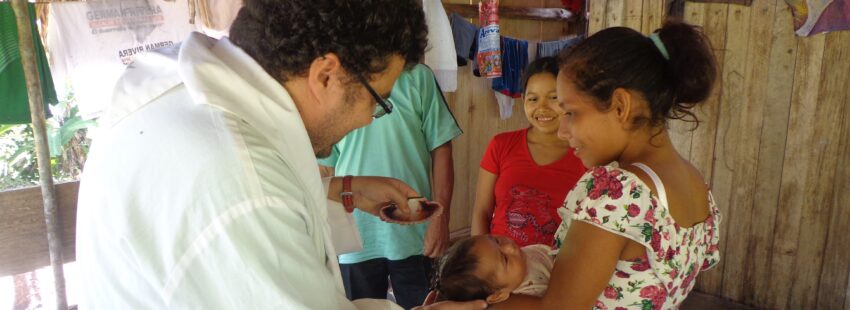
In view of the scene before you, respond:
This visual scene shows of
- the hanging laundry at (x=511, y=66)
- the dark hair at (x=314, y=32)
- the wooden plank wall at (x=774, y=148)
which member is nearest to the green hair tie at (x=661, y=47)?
the dark hair at (x=314, y=32)

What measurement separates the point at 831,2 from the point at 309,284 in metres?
3.35

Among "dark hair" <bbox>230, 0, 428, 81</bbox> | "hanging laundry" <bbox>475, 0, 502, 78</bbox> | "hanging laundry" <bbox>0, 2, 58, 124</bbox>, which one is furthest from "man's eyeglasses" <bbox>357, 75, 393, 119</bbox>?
"hanging laundry" <bbox>475, 0, 502, 78</bbox>

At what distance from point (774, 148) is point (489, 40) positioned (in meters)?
2.19

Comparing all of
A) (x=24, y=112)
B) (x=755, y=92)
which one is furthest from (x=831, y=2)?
(x=24, y=112)

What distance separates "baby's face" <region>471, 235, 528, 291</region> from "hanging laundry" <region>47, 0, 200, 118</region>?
99.7 inches

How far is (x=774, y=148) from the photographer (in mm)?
3135

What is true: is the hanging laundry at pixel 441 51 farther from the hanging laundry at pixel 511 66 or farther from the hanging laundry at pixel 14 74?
the hanging laundry at pixel 14 74

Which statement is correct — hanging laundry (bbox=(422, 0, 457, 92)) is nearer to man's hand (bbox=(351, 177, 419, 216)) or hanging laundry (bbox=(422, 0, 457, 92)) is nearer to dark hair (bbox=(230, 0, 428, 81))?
man's hand (bbox=(351, 177, 419, 216))

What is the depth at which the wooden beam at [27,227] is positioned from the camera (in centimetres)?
300

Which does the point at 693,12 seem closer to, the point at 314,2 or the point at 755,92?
the point at 755,92

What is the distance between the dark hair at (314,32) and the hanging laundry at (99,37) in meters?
2.50

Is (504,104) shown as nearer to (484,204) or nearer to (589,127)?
(484,204)

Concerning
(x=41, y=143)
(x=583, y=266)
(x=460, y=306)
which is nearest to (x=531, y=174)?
(x=460, y=306)

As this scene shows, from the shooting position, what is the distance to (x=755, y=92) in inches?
124
